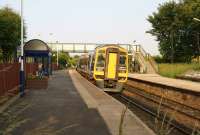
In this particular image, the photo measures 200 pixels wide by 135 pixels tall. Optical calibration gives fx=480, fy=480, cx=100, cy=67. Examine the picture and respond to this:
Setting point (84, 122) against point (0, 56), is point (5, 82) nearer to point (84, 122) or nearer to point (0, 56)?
point (84, 122)

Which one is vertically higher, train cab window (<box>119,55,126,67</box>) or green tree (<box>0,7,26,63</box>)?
green tree (<box>0,7,26,63</box>)

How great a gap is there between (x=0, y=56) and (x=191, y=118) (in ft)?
166

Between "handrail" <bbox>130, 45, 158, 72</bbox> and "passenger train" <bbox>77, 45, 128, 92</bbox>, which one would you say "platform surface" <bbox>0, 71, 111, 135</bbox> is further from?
"handrail" <bbox>130, 45, 158, 72</bbox>

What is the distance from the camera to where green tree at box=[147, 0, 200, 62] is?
68000 mm

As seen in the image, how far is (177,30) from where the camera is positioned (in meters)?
70.4

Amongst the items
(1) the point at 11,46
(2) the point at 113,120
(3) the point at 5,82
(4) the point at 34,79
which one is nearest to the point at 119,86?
(4) the point at 34,79

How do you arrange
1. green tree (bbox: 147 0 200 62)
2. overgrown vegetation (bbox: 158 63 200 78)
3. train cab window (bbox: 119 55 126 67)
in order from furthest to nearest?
green tree (bbox: 147 0 200 62) < overgrown vegetation (bbox: 158 63 200 78) < train cab window (bbox: 119 55 126 67)

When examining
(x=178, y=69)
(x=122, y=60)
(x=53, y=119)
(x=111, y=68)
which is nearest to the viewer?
(x=53, y=119)

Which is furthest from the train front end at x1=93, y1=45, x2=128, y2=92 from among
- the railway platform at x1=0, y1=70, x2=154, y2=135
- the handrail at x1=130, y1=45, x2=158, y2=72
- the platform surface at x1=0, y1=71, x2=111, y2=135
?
the handrail at x1=130, y1=45, x2=158, y2=72

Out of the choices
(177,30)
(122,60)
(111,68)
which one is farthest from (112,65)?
(177,30)

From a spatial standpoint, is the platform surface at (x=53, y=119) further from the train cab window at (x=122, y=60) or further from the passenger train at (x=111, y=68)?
the train cab window at (x=122, y=60)

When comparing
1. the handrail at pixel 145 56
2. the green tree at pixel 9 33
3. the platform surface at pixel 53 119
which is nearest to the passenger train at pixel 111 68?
the platform surface at pixel 53 119

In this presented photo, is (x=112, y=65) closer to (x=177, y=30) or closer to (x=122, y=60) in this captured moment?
(x=122, y=60)

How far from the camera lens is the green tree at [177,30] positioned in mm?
68000
